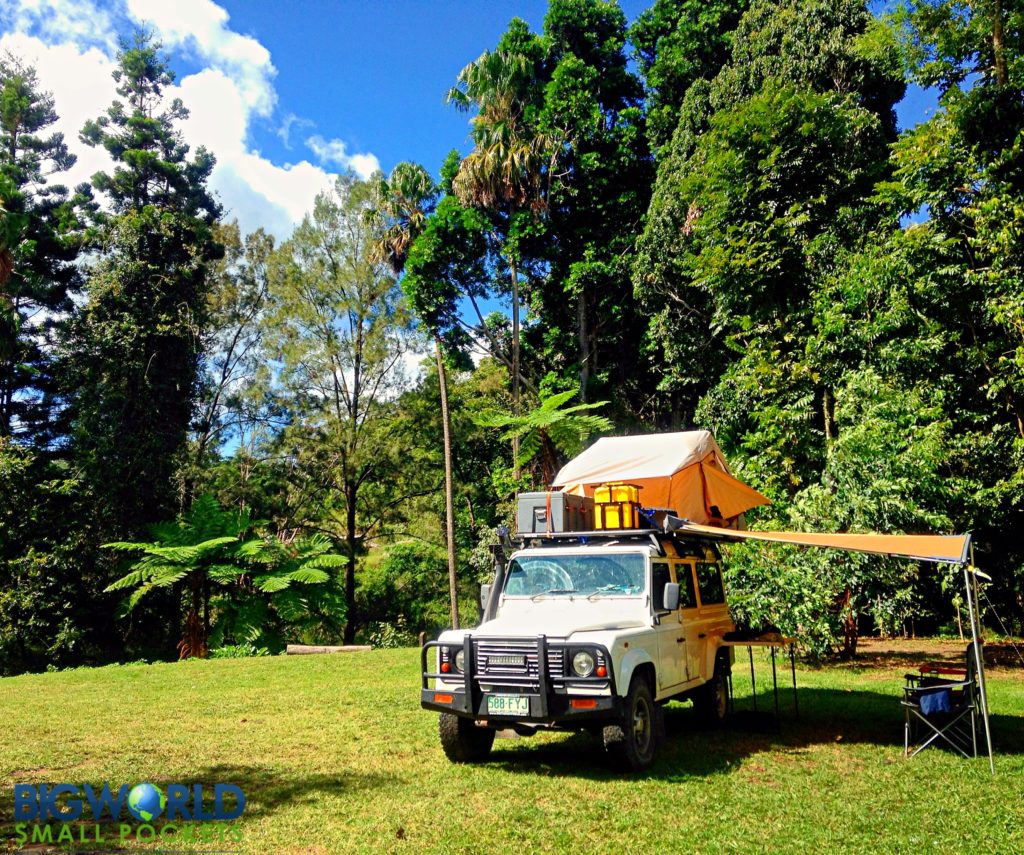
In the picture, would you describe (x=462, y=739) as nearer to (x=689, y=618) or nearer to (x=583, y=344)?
(x=689, y=618)

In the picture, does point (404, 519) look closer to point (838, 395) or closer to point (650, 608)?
point (838, 395)

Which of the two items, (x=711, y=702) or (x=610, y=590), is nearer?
(x=610, y=590)

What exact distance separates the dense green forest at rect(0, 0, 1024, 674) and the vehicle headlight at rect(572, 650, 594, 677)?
7.34 m

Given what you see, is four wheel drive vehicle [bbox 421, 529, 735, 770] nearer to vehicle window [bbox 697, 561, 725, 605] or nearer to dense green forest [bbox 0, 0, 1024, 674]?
vehicle window [bbox 697, 561, 725, 605]

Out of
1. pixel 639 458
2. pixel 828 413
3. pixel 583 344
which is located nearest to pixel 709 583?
pixel 639 458

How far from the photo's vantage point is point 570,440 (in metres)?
18.9

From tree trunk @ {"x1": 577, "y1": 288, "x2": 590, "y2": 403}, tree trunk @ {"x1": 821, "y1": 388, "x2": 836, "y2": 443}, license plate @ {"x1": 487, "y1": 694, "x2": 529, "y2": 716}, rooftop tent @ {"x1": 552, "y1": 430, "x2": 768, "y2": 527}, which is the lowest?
license plate @ {"x1": 487, "y1": 694, "x2": 529, "y2": 716}

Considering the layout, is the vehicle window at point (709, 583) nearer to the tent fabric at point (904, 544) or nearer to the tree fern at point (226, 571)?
the tent fabric at point (904, 544)

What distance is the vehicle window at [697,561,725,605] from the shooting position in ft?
28.9

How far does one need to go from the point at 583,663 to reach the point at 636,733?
888 millimetres

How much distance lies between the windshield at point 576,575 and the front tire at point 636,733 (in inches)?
39.2

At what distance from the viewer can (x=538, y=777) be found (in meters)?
6.61

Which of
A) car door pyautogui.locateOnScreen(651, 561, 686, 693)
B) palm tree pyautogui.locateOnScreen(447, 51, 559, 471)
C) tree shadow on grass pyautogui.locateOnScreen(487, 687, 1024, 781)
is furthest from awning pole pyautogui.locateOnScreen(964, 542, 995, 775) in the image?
palm tree pyautogui.locateOnScreen(447, 51, 559, 471)

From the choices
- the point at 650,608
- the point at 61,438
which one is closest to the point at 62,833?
the point at 650,608
